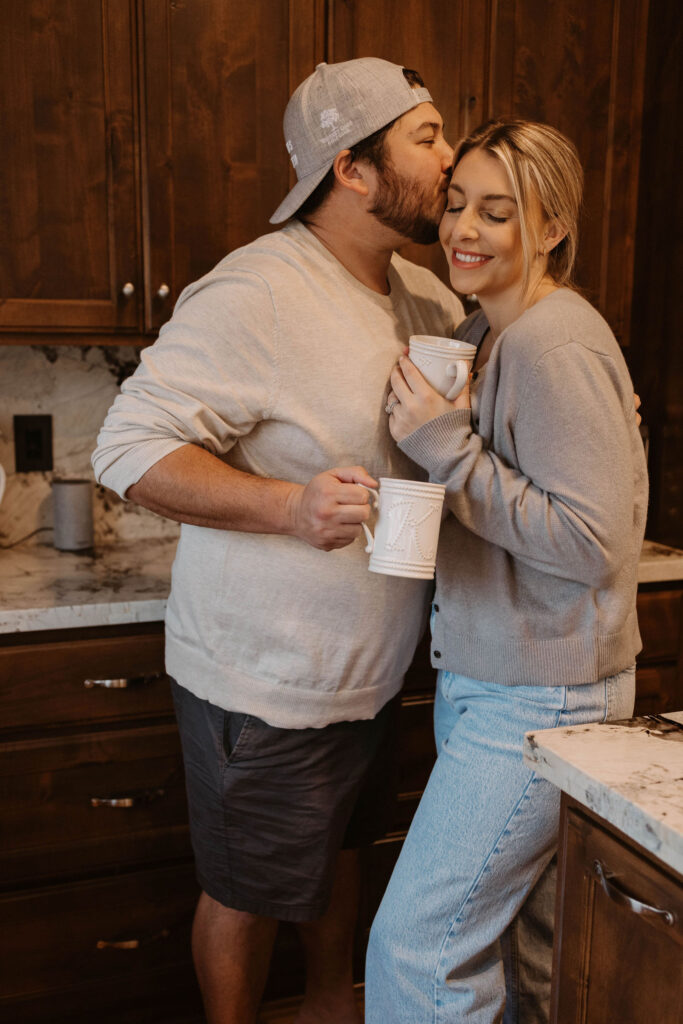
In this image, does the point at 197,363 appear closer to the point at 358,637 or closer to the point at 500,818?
the point at 358,637

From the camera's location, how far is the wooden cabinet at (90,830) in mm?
1763

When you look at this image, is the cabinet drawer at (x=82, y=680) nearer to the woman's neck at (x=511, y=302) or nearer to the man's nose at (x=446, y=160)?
the woman's neck at (x=511, y=302)

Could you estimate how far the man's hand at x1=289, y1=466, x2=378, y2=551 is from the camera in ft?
4.14

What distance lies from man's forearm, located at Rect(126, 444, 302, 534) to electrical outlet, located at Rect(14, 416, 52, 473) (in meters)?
0.97

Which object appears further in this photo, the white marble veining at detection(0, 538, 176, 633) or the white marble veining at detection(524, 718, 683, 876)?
the white marble veining at detection(0, 538, 176, 633)

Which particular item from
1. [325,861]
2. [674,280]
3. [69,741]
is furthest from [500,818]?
[674,280]

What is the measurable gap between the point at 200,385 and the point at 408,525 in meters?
0.40

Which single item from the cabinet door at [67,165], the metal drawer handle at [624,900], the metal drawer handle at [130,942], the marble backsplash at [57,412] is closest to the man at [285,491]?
the metal drawer handle at [130,942]

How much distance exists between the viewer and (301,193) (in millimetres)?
1541

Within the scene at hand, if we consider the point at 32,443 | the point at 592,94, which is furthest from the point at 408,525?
the point at 592,94

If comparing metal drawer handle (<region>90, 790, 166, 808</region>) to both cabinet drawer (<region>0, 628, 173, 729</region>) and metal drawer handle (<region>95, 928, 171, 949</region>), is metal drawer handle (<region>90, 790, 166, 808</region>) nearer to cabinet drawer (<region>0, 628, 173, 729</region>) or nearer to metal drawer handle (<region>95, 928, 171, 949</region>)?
cabinet drawer (<region>0, 628, 173, 729</region>)

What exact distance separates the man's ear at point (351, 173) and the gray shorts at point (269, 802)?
85 centimetres

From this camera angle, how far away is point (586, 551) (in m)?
1.19

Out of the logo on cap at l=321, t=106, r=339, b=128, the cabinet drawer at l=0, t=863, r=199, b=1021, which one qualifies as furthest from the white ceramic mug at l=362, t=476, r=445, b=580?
the cabinet drawer at l=0, t=863, r=199, b=1021
